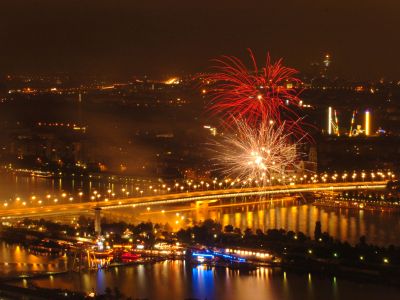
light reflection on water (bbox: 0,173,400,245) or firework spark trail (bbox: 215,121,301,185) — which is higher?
firework spark trail (bbox: 215,121,301,185)

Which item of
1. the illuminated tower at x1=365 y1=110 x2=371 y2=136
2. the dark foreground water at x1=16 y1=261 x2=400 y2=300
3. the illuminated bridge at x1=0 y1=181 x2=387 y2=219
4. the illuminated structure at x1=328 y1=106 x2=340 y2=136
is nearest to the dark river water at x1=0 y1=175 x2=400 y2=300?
the dark foreground water at x1=16 y1=261 x2=400 y2=300

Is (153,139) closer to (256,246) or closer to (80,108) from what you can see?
(80,108)

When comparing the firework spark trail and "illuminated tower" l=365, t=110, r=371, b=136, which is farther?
"illuminated tower" l=365, t=110, r=371, b=136

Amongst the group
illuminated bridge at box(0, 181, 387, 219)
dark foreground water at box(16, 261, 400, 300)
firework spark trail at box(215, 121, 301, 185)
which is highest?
firework spark trail at box(215, 121, 301, 185)

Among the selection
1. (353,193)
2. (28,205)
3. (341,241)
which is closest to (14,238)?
(28,205)

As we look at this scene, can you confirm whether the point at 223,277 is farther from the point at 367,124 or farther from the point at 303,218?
the point at 367,124

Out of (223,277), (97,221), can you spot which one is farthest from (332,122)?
(223,277)

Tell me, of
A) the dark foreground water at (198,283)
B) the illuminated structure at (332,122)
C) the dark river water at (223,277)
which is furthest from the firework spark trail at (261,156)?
the illuminated structure at (332,122)

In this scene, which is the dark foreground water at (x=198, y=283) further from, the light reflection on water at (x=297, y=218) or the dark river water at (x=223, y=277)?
the light reflection on water at (x=297, y=218)

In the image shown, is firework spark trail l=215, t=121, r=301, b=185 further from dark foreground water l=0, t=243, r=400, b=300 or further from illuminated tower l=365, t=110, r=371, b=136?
illuminated tower l=365, t=110, r=371, b=136
